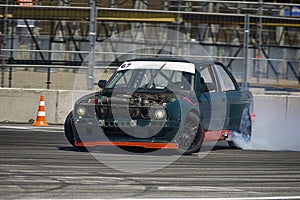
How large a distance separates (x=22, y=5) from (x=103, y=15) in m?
2.03

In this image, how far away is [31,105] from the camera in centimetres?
1650

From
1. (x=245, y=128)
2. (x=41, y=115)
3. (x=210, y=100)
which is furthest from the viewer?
(x=41, y=115)

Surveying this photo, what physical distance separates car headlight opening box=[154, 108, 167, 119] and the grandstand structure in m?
Answer: 6.48

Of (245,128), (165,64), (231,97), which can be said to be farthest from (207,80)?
(245,128)

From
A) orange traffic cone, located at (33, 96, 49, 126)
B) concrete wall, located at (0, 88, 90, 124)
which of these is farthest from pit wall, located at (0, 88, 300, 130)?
orange traffic cone, located at (33, 96, 49, 126)

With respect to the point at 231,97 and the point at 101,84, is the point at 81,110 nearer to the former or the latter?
the point at 101,84

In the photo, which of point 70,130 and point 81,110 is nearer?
point 81,110

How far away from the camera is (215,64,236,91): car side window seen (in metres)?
12.3

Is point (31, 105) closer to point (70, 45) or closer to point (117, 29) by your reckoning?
point (70, 45)

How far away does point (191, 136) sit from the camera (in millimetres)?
10781

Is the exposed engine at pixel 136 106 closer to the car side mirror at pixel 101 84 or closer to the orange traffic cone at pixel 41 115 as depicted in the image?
the car side mirror at pixel 101 84

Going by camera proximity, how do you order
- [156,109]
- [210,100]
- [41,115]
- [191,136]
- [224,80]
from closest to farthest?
[156,109] → [191,136] → [210,100] → [224,80] → [41,115]

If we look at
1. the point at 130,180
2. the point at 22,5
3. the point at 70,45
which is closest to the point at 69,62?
the point at 70,45

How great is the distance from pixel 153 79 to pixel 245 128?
213 cm
